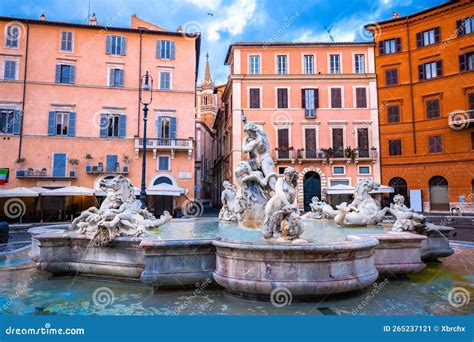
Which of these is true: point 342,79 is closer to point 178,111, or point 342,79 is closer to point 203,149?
point 178,111

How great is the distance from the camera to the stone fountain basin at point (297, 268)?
12.3 ft

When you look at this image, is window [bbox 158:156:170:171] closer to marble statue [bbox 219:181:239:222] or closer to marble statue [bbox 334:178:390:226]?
marble statue [bbox 219:181:239:222]

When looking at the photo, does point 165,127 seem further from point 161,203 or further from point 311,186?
point 311,186

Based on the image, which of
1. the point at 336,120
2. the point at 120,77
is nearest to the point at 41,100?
the point at 120,77

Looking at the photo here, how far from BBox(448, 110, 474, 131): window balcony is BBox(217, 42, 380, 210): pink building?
5475 millimetres

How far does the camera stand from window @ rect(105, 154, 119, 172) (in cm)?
2548

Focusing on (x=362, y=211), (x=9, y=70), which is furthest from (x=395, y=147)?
(x=9, y=70)

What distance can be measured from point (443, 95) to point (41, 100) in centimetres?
3084

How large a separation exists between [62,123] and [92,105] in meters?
2.56

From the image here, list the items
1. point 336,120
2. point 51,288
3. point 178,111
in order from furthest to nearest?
point 336,120 < point 178,111 < point 51,288

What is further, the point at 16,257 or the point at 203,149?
the point at 203,149

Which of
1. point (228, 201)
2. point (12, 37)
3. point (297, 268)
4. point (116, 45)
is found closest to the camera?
Answer: point (297, 268)

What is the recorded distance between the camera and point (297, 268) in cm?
377

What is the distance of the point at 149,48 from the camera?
89.6 feet
